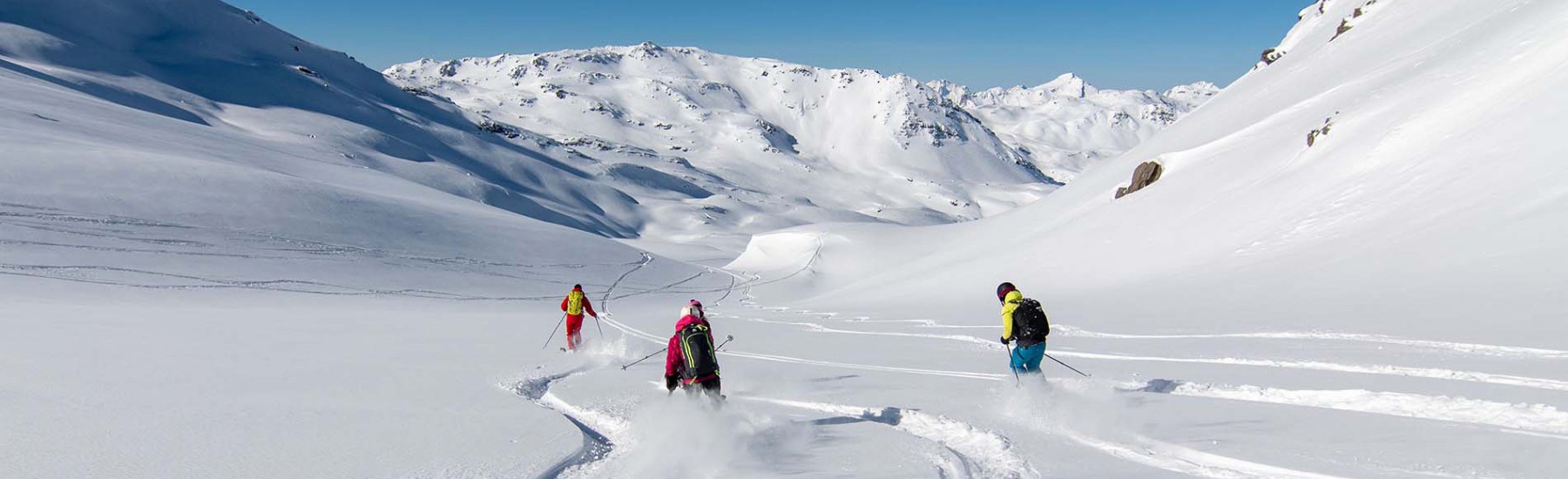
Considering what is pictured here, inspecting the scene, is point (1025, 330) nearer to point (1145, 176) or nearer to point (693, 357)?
point (693, 357)

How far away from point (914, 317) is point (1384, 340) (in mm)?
15127

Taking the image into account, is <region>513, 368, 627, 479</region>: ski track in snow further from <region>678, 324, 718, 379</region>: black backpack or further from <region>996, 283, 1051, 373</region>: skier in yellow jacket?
<region>996, 283, 1051, 373</region>: skier in yellow jacket

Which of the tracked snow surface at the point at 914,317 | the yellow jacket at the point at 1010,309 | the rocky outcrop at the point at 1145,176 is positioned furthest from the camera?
the rocky outcrop at the point at 1145,176

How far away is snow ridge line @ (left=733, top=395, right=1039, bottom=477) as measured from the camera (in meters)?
7.22

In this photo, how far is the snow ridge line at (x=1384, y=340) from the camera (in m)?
9.82

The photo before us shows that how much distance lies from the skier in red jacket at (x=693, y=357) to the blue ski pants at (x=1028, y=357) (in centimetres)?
406

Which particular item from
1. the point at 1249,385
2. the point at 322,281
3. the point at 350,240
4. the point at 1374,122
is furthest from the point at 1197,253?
the point at 350,240

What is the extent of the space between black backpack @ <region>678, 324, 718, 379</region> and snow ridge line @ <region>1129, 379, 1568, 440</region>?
541 centimetres

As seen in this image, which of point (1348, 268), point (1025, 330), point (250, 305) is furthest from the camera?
point (250, 305)

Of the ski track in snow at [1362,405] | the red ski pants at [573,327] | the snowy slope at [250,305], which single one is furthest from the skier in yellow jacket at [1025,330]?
the red ski pants at [573,327]

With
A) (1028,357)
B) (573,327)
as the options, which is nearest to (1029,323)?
(1028,357)

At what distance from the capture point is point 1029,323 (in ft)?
35.0

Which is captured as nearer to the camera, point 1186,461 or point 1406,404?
point 1186,461

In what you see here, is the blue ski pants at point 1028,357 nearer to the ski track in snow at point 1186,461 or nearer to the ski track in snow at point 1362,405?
the ski track in snow at point 1362,405
